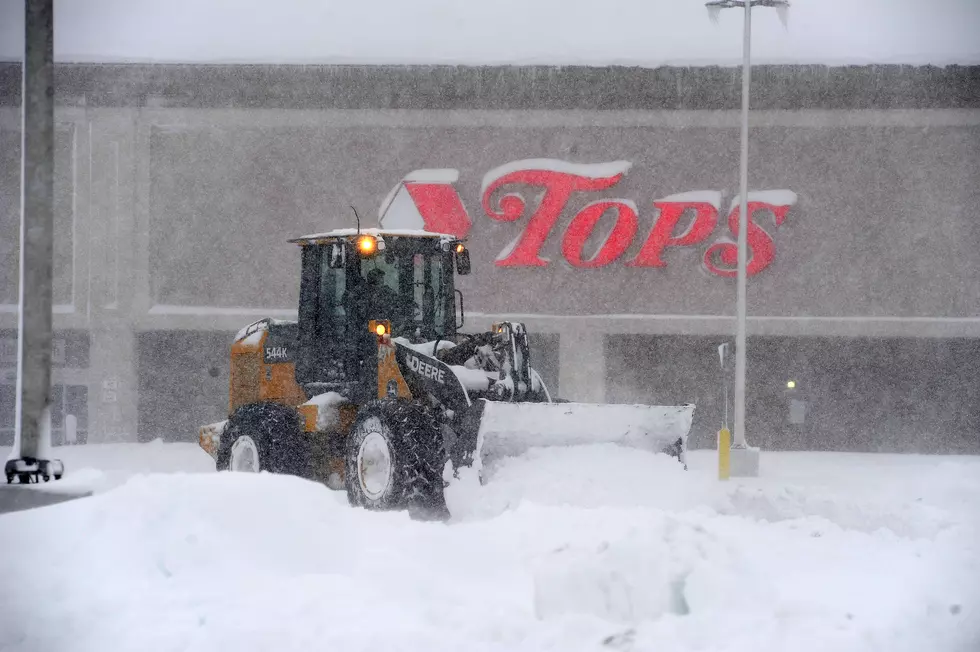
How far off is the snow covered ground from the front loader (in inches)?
69.7

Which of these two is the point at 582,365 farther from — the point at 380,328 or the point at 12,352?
the point at 380,328

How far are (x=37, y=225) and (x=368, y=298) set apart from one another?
12.5 feet

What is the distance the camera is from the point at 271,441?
13.7 m

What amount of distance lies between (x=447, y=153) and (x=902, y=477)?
43.1 feet

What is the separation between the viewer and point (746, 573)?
303 inches

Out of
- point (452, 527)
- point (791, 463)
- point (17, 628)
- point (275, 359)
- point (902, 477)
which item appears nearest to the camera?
point (17, 628)

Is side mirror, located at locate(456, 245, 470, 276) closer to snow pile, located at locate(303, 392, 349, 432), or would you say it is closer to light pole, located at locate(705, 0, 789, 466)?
snow pile, located at locate(303, 392, 349, 432)

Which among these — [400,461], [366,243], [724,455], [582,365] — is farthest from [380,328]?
[582,365]

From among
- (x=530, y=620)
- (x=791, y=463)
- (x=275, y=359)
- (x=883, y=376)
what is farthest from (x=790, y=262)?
(x=530, y=620)

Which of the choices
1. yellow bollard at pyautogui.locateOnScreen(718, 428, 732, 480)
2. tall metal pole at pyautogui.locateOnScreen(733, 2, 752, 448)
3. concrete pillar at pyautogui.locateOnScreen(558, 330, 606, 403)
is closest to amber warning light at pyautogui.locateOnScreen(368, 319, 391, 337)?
yellow bollard at pyautogui.locateOnScreen(718, 428, 732, 480)

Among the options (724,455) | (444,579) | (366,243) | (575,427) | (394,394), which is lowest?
(724,455)

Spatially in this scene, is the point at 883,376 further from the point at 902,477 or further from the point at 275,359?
the point at 275,359

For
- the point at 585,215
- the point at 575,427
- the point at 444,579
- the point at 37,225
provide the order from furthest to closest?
1. the point at 585,215
2. the point at 575,427
3. the point at 37,225
4. the point at 444,579

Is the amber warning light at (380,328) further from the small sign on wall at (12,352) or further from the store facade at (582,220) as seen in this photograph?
the small sign on wall at (12,352)
